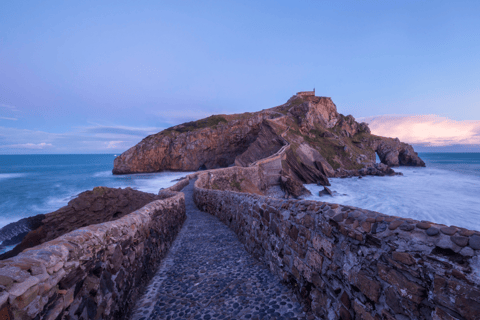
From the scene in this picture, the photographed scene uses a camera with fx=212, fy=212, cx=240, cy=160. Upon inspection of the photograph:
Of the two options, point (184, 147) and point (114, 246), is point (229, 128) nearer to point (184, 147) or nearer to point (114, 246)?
point (184, 147)

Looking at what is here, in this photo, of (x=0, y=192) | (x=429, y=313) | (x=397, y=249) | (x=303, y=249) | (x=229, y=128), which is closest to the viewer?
(x=429, y=313)

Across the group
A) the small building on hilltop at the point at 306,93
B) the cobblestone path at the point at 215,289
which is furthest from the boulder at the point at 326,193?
the small building on hilltop at the point at 306,93

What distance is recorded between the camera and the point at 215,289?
4234 millimetres

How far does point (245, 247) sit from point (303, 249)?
9.71ft

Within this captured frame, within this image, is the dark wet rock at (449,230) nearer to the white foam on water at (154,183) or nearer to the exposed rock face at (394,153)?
the white foam on water at (154,183)

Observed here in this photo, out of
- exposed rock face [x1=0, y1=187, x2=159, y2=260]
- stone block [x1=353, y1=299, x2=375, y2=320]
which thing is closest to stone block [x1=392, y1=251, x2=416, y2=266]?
stone block [x1=353, y1=299, x2=375, y2=320]

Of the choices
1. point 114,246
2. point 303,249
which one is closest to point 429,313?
point 303,249

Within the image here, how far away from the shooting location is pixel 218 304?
378 centimetres

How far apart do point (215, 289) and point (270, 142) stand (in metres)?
36.3

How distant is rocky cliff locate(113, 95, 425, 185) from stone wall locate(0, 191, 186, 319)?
1406 inches

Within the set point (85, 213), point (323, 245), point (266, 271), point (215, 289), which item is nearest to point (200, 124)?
point (85, 213)

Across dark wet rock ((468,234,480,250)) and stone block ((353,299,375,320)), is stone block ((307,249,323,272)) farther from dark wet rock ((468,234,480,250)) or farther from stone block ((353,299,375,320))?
dark wet rock ((468,234,480,250))

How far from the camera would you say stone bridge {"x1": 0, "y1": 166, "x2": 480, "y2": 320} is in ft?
5.79

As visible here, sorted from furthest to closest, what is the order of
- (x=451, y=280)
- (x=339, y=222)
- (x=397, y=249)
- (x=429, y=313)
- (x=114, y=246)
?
(x=114, y=246) → (x=339, y=222) → (x=397, y=249) → (x=429, y=313) → (x=451, y=280)
